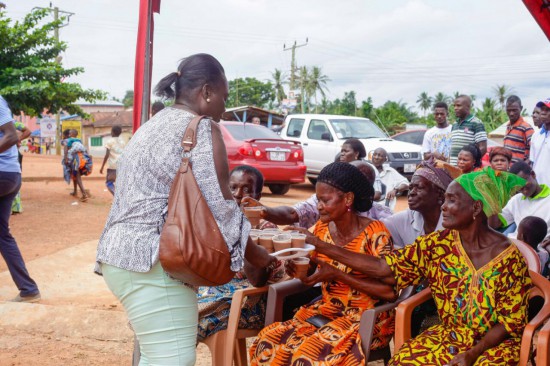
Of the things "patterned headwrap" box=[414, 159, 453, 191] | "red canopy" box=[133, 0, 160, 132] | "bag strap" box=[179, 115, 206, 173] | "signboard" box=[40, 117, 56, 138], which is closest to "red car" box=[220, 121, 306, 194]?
"patterned headwrap" box=[414, 159, 453, 191]

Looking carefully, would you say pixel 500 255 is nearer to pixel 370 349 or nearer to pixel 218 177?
pixel 370 349

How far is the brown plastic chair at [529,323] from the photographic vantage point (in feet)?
8.57

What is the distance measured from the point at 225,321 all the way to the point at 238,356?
244 mm

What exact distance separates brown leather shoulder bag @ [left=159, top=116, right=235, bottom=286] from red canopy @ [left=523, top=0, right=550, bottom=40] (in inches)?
130

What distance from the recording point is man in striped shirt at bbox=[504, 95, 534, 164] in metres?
6.52

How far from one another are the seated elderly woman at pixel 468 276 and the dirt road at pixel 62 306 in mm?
1886

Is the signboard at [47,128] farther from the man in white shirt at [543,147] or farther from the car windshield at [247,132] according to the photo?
the man in white shirt at [543,147]

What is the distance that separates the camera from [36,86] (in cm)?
1098

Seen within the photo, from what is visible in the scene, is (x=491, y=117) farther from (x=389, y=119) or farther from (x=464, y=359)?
(x=464, y=359)

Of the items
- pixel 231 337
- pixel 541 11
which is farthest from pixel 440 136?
pixel 231 337

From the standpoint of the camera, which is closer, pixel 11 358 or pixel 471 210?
pixel 471 210

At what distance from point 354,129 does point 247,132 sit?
256cm

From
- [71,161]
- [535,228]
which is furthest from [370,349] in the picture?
[71,161]

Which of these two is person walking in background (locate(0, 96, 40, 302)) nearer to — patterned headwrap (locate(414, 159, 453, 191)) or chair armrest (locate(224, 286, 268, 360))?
chair armrest (locate(224, 286, 268, 360))
